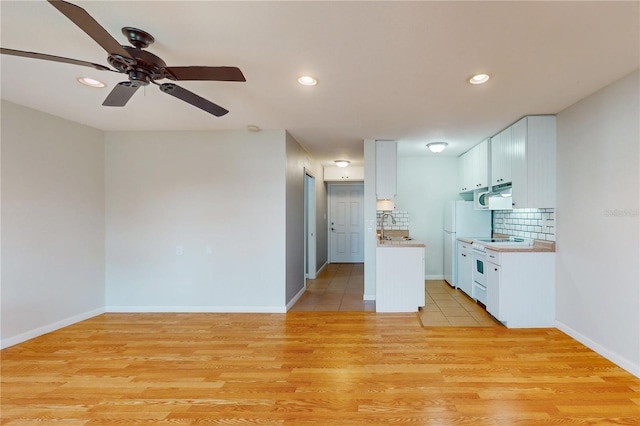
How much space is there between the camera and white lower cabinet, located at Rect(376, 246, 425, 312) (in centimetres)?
404

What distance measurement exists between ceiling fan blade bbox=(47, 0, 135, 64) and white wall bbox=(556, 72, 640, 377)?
12.0ft

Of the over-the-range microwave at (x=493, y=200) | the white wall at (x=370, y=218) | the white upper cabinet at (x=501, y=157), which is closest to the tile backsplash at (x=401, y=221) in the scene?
the over-the-range microwave at (x=493, y=200)

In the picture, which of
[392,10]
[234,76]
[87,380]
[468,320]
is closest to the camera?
[392,10]

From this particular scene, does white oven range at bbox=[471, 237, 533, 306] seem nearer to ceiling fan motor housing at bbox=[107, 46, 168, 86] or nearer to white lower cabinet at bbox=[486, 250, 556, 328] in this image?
white lower cabinet at bbox=[486, 250, 556, 328]

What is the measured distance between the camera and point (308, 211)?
6152 millimetres

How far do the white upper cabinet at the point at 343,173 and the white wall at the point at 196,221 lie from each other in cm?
350

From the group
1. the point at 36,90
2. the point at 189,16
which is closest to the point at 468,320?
the point at 189,16

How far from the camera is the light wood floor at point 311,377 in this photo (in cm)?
198

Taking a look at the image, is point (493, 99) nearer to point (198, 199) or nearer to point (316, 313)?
point (316, 313)

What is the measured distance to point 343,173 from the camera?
291 inches

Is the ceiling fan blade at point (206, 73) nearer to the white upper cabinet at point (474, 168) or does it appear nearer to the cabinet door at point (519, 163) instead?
the cabinet door at point (519, 163)

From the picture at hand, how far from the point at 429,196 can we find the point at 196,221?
13.7 ft

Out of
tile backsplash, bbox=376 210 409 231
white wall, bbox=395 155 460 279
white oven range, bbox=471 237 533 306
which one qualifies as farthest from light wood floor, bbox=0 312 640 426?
tile backsplash, bbox=376 210 409 231

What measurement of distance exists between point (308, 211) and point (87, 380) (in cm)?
429
